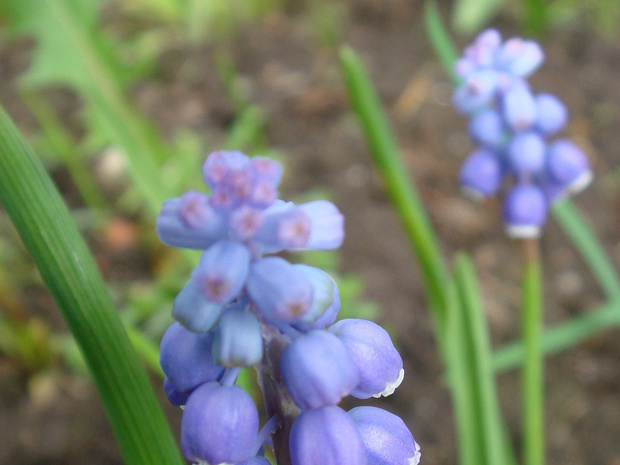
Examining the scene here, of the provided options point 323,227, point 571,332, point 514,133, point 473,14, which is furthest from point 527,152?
point 473,14

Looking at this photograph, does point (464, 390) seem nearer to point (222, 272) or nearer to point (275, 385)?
point (275, 385)

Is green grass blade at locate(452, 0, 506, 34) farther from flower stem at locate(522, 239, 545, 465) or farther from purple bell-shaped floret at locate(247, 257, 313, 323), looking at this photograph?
purple bell-shaped floret at locate(247, 257, 313, 323)

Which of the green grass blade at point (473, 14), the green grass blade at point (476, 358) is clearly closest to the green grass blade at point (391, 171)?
the green grass blade at point (476, 358)

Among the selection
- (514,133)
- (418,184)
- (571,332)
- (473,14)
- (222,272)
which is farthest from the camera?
(473,14)

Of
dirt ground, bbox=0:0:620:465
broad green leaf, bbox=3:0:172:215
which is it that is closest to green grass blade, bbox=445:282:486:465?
dirt ground, bbox=0:0:620:465

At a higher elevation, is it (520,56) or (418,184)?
(520,56)

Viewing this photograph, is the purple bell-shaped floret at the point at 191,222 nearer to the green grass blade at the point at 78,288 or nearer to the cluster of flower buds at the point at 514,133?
the green grass blade at the point at 78,288

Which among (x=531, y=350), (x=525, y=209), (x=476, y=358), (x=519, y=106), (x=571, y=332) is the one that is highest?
(x=519, y=106)
